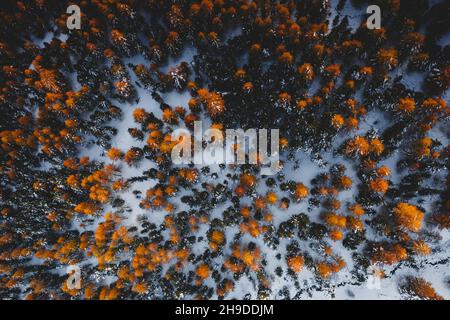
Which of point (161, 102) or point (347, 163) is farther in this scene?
point (161, 102)

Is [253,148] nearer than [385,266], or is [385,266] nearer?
[385,266]

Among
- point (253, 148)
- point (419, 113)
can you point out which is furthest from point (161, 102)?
point (419, 113)

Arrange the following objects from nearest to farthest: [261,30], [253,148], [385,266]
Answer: [385,266], [253,148], [261,30]

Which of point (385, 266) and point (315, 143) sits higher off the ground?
point (315, 143)

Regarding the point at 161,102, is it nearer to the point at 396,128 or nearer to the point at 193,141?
the point at 193,141

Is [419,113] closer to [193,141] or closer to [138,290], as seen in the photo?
[193,141]

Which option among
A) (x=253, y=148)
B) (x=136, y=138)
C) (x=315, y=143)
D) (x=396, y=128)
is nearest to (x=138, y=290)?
(x=136, y=138)

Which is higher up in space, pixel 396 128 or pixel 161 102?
pixel 161 102

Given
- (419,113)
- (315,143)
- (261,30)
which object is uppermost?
(261,30)

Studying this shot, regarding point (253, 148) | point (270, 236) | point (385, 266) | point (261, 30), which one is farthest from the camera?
point (261, 30)
